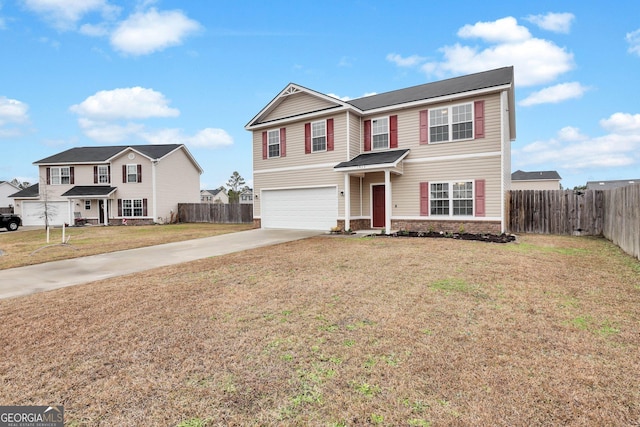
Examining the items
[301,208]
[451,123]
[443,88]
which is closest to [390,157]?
[451,123]

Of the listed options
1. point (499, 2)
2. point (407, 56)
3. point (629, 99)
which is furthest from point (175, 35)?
point (629, 99)

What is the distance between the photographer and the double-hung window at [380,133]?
15320 millimetres

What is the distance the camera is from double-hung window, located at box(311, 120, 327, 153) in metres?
16.0

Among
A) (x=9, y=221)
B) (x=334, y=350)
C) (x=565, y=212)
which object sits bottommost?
(x=334, y=350)

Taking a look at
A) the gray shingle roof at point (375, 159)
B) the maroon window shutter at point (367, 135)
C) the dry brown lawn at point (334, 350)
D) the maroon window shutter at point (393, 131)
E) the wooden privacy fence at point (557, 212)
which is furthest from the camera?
the maroon window shutter at point (367, 135)

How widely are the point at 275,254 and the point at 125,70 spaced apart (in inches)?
880

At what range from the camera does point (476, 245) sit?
10305 millimetres

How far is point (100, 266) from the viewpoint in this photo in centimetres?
848

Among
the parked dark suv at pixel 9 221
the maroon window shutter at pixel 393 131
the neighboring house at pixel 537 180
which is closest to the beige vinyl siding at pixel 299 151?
the maroon window shutter at pixel 393 131

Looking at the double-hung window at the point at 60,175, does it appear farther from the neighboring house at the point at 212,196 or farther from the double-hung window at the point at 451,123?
the neighboring house at the point at 212,196

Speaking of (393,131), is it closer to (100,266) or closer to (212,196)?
(100,266)

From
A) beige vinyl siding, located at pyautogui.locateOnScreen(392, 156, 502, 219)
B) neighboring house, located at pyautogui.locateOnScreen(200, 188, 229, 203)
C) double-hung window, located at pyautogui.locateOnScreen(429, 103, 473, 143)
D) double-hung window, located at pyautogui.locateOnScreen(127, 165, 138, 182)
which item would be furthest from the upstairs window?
neighboring house, located at pyautogui.locateOnScreen(200, 188, 229, 203)

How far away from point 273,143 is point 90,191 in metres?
19.8

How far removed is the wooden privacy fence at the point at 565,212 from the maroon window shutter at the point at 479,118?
3742mm
